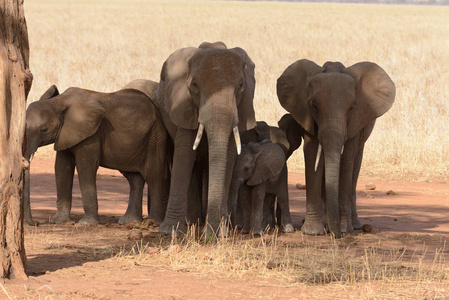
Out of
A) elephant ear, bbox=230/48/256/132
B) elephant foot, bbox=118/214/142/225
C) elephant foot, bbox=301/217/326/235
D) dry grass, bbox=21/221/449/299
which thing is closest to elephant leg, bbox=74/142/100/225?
elephant foot, bbox=118/214/142/225

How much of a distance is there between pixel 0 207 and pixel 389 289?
3471 mm

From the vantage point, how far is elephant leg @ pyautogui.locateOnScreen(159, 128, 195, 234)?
1047cm

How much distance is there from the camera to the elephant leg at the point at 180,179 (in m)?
10.5

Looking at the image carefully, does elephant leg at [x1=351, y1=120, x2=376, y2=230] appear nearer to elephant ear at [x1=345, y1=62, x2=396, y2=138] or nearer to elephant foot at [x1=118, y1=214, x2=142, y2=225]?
elephant ear at [x1=345, y1=62, x2=396, y2=138]

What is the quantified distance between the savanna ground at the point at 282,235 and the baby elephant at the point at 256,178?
391 millimetres

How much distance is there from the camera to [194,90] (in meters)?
10.0

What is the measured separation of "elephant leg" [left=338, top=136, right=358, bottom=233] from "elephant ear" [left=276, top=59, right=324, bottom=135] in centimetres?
55

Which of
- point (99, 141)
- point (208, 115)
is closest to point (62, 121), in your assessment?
point (99, 141)

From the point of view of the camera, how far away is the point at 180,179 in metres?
10.5

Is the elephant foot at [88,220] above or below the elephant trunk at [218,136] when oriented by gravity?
below

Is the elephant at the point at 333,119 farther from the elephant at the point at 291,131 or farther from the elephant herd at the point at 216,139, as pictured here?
the elephant at the point at 291,131

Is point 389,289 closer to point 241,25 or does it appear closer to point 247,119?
point 247,119

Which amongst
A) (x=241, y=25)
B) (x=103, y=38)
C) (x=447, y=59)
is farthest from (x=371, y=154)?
(x=241, y=25)

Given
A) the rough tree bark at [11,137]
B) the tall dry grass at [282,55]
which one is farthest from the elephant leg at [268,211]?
the tall dry grass at [282,55]
